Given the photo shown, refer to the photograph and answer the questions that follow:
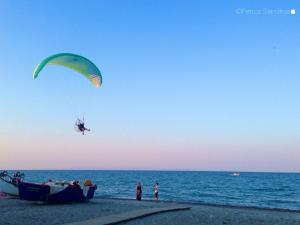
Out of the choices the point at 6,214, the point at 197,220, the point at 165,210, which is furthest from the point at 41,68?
the point at 197,220

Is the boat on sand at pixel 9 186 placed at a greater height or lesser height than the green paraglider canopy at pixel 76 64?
lesser

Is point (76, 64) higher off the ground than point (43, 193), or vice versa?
point (76, 64)

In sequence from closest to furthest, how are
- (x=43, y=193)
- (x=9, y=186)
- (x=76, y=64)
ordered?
(x=43, y=193) < (x=76, y=64) < (x=9, y=186)

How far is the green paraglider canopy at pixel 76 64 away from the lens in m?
22.8

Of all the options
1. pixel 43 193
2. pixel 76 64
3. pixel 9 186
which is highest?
pixel 76 64

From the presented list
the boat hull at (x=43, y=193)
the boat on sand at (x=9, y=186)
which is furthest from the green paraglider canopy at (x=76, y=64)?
the boat on sand at (x=9, y=186)

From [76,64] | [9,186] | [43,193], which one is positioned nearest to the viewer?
[43,193]

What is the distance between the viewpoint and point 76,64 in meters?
23.9

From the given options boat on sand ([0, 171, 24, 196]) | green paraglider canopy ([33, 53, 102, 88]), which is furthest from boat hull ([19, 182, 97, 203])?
green paraglider canopy ([33, 53, 102, 88])

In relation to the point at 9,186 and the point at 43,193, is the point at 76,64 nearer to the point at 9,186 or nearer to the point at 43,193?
the point at 43,193

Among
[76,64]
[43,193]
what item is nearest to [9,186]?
[43,193]

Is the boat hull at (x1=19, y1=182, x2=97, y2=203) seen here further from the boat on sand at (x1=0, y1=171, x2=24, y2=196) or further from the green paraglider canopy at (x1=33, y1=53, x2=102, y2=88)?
the green paraglider canopy at (x1=33, y1=53, x2=102, y2=88)

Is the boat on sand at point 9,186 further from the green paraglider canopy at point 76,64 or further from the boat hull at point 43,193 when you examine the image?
the green paraglider canopy at point 76,64

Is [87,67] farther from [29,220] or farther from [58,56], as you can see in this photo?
[29,220]
